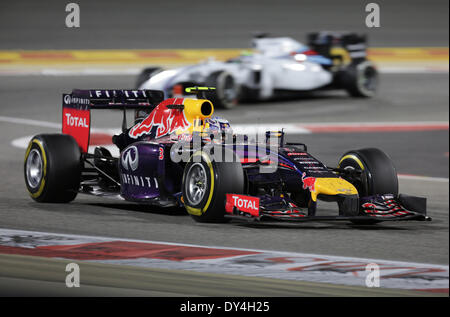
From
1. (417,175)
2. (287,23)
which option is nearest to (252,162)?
(417,175)

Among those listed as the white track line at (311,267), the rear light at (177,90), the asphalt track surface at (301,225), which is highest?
the rear light at (177,90)

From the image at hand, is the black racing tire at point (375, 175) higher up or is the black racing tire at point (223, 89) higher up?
the black racing tire at point (223, 89)

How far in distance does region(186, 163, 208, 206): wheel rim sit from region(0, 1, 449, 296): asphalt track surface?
254 mm

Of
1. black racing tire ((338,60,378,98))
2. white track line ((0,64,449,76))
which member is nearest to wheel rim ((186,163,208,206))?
black racing tire ((338,60,378,98))

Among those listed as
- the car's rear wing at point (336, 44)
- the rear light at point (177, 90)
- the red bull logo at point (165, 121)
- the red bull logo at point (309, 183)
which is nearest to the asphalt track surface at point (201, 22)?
the car's rear wing at point (336, 44)

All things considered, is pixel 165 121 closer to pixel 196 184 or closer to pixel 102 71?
pixel 196 184

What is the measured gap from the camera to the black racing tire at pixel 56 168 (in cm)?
976

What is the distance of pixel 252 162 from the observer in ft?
29.3

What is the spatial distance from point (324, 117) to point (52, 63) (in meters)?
11.0

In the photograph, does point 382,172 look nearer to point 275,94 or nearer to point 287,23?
point 275,94

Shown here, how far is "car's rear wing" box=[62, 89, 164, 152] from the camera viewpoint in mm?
10484

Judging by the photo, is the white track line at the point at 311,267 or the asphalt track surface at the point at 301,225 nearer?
the white track line at the point at 311,267

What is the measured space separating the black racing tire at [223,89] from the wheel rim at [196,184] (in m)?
9.96

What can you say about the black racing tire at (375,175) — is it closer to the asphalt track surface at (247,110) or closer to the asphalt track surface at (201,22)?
the asphalt track surface at (247,110)
